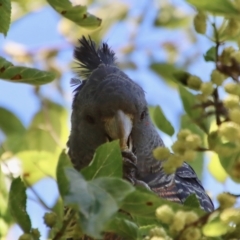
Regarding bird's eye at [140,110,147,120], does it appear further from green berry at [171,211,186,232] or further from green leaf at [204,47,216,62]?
green berry at [171,211,186,232]

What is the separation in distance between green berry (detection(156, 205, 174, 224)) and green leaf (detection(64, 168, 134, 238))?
7cm

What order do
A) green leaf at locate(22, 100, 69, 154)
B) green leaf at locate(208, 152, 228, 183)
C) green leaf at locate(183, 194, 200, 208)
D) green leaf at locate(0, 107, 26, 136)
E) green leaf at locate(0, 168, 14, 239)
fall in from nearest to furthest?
1. green leaf at locate(183, 194, 200, 208)
2. green leaf at locate(0, 168, 14, 239)
3. green leaf at locate(208, 152, 228, 183)
4. green leaf at locate(22, 100, 69, 154)
5. green leaf at locate(0, 107, 26, 136)

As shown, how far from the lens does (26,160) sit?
2.45 metres

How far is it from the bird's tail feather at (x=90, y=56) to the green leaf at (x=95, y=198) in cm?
204

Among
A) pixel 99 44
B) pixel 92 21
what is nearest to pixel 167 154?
pixel 92 21

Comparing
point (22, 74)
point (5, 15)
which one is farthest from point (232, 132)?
point (5, 15)

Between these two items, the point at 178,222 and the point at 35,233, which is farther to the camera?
the point at 35,233

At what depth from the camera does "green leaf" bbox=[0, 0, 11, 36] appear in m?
1.53

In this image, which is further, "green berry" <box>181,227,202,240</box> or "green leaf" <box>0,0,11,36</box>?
"green leaf" <box>0,0,11,36</box>

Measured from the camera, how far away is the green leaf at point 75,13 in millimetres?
1559

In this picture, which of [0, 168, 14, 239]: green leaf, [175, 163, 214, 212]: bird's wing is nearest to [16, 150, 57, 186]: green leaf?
[0, 168, 14, 239]: green leaf

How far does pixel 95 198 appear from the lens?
1037 millimetres

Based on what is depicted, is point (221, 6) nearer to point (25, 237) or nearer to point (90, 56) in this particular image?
point (25, 237)

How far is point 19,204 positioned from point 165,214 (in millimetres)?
354
